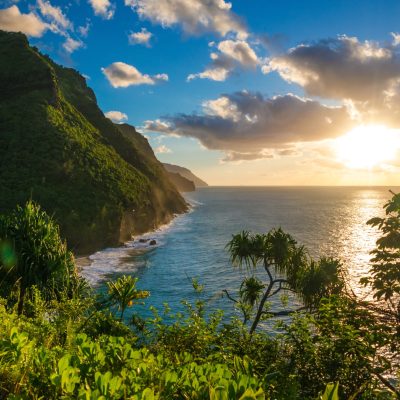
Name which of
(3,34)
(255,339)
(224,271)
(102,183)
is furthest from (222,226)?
(255,339)

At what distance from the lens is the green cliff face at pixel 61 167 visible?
63375mm

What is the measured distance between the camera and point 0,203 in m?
57.8

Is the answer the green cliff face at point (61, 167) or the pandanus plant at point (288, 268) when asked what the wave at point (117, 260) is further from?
the pandanus plant at point (288, 268)

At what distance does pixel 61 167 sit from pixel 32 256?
61.2m

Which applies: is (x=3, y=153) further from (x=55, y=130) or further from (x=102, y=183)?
(x=102, y=183)

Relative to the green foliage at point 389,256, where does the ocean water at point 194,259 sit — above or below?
below

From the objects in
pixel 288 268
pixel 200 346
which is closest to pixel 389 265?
pixel 200 346

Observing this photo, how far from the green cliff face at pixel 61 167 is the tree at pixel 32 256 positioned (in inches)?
1566

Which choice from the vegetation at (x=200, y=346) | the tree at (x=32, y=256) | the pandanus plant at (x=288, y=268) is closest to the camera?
the vegetation at (x=200, y=346)

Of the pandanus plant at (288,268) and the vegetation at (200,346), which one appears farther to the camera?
the pandanus plant at (288,268)

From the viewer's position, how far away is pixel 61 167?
7300 cm

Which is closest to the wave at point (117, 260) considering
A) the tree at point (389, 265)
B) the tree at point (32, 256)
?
the tree at point (32, 256)

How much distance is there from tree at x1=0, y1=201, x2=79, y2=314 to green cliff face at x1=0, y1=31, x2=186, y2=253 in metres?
39.8

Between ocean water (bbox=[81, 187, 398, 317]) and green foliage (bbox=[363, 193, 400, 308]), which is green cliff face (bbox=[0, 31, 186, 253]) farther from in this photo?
green foliage (bbox=[363, 193, 400, 308])
